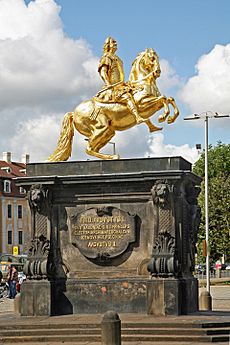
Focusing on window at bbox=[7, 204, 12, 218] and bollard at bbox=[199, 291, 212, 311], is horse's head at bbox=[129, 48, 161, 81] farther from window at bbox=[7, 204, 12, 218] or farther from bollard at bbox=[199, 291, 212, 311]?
window at bbox=[7, 204, 12, 218]

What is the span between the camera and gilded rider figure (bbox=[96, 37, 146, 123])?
21.6 metres

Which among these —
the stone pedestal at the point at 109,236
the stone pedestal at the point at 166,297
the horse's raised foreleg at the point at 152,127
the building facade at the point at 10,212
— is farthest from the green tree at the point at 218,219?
the building facade at the point at 10,212

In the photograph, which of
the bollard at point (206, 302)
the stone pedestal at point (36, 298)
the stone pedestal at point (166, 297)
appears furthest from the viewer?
the bollard at point (206, 302)

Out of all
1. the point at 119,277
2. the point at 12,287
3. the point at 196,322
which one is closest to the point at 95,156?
the point at 119,277

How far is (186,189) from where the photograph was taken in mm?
21281

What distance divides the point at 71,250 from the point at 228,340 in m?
5.04

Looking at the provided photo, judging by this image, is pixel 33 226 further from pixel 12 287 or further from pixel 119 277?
pixel 12 287

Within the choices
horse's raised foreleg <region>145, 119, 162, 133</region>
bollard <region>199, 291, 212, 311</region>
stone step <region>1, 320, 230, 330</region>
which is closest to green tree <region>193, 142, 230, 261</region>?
bollard <region>199, 291, 212, 311</region>

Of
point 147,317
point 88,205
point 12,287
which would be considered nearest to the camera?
point 147,317

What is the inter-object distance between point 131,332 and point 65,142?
19.8 ft

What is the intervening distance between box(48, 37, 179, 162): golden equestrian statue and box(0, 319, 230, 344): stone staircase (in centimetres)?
481

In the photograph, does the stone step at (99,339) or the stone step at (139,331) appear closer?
the stone step at (99,339)

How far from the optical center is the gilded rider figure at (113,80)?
849 inches

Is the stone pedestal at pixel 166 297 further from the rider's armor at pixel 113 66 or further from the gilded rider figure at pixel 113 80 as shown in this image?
the rider's armor at pixel 113 66
